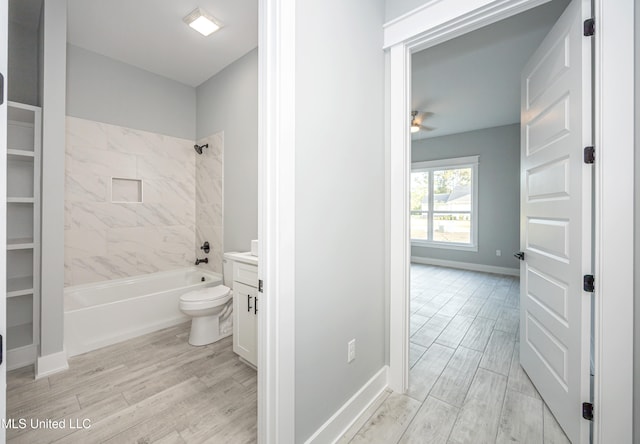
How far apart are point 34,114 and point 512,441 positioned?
3.83 metres

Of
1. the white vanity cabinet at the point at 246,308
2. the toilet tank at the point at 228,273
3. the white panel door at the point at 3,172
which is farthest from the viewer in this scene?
the toilet tank at the point at 228,273

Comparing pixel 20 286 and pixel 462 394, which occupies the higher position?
pixel 20 286

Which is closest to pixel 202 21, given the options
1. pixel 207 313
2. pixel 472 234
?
pixel 207 313

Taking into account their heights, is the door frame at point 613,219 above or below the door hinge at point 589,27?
below

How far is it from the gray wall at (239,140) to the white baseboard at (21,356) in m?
Result: 1.73

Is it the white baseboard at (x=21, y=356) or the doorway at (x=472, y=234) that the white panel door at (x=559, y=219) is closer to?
the doorway at (x=472, y=234)

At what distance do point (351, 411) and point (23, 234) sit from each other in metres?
3.02

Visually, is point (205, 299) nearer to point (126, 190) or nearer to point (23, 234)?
point (23, 234)

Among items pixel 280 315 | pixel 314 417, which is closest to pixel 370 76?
pixel 280 315

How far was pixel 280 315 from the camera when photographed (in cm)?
113

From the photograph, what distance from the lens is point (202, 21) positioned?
2.27 metres

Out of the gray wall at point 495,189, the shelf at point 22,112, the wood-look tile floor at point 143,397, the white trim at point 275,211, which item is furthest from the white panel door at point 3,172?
the gray wall at point 495,189

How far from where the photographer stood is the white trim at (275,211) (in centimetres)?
111

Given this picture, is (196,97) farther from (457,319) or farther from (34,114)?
(457,319)
